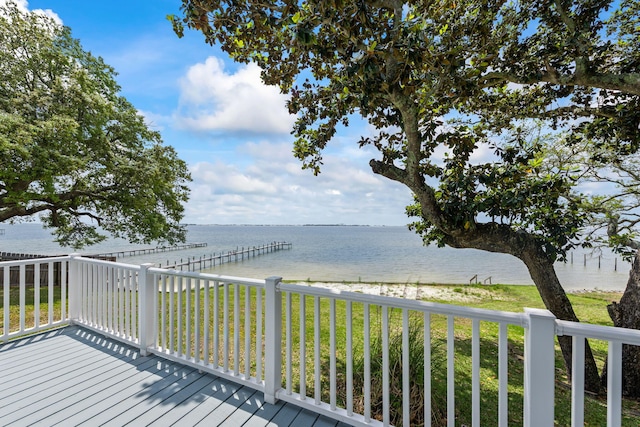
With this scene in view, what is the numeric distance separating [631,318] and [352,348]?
3.17 metres

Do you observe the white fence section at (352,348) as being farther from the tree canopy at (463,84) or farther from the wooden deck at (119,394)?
the tree canopy at (463,84)

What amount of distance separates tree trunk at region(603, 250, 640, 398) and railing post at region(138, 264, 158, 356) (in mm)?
5124

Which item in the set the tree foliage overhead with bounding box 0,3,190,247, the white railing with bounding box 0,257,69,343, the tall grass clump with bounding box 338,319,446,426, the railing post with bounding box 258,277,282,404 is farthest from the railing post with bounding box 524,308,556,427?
the tree foliage overhead with bounding box 0,3,190,247

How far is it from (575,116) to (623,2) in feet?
4.36

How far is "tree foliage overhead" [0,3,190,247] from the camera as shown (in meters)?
7.74

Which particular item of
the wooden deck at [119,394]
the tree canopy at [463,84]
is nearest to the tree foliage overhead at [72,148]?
the wooden deck at [119,394]

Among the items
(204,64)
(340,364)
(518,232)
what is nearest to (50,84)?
(204,64)

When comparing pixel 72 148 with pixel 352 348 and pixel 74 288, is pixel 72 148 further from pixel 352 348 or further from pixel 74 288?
pixel 352 348

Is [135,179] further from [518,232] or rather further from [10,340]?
[518,232]

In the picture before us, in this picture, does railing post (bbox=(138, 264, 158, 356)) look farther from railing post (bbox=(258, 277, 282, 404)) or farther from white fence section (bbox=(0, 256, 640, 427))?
railing post (bbox=(258, 277, 282, 404))

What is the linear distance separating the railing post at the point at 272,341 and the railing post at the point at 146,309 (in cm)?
155

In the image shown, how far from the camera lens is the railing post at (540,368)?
1.48 metres

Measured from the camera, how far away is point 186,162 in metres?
12.5

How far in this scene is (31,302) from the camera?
287 inches
